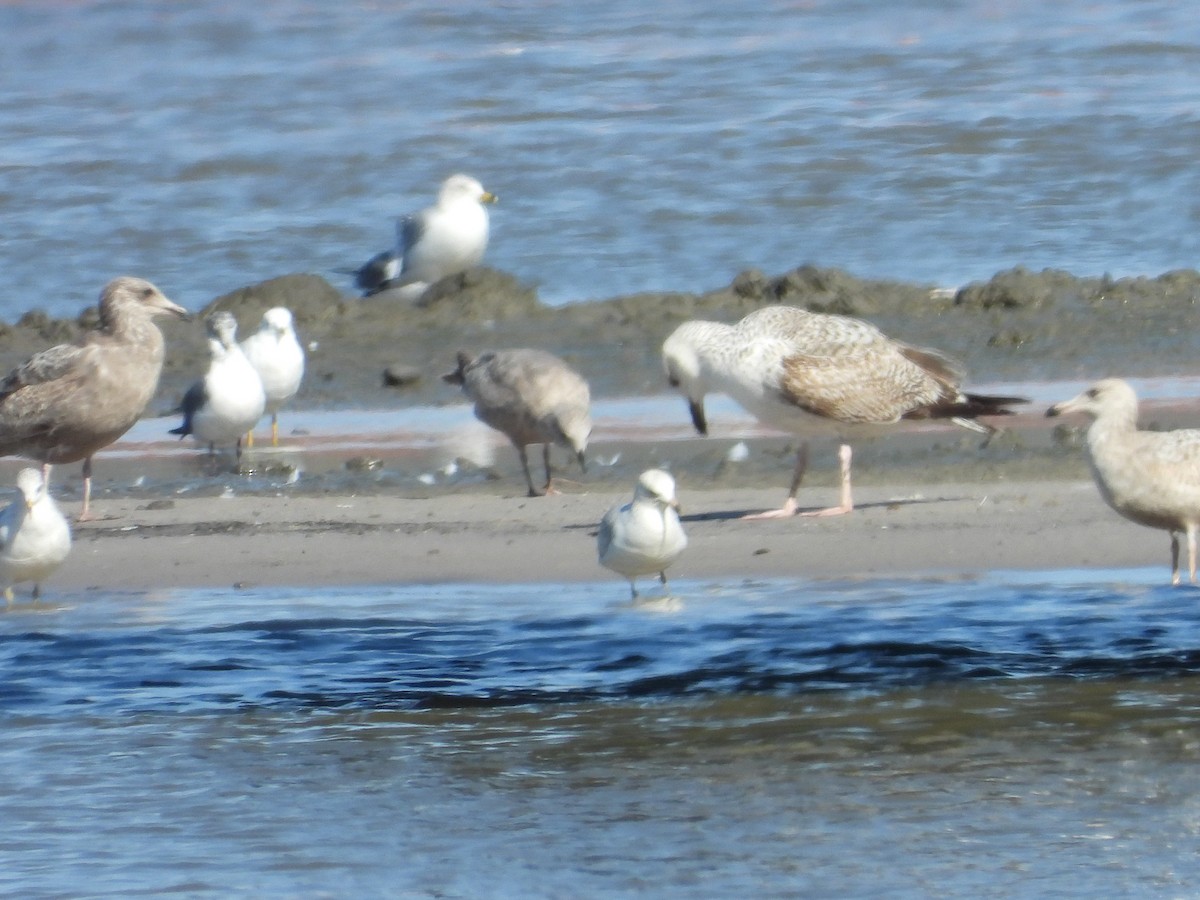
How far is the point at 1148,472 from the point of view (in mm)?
7496

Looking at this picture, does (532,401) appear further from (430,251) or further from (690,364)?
(430,251)

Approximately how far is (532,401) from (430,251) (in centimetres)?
634

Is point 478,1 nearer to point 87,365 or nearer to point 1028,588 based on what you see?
point 87,365

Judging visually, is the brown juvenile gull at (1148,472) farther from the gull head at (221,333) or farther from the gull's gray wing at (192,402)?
the gull head at (221,333)

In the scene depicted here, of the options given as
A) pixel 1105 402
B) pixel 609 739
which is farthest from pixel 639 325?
pixel 609 739

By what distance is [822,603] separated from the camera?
7.34 metres

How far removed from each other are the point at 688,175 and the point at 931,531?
1144 centimetres

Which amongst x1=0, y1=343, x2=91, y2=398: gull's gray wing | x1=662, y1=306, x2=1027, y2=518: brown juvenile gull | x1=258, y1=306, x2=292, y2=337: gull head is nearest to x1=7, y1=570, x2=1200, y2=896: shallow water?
x1=662, y1=306, x2=1027, y2=518: brown juvenile gull

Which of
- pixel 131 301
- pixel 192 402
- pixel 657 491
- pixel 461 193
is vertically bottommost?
pixel 657 491

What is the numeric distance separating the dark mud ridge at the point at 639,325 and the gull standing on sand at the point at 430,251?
0.37 meters

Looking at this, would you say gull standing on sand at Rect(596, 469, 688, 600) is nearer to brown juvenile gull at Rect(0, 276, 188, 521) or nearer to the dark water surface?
the dark water surface

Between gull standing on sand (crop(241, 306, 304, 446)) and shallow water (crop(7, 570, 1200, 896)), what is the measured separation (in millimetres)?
3629

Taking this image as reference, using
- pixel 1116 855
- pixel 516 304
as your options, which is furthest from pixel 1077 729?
pixel 516 304

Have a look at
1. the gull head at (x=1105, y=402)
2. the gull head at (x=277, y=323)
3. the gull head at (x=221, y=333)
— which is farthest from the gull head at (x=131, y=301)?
the gull head at (x=1105, y=402)
